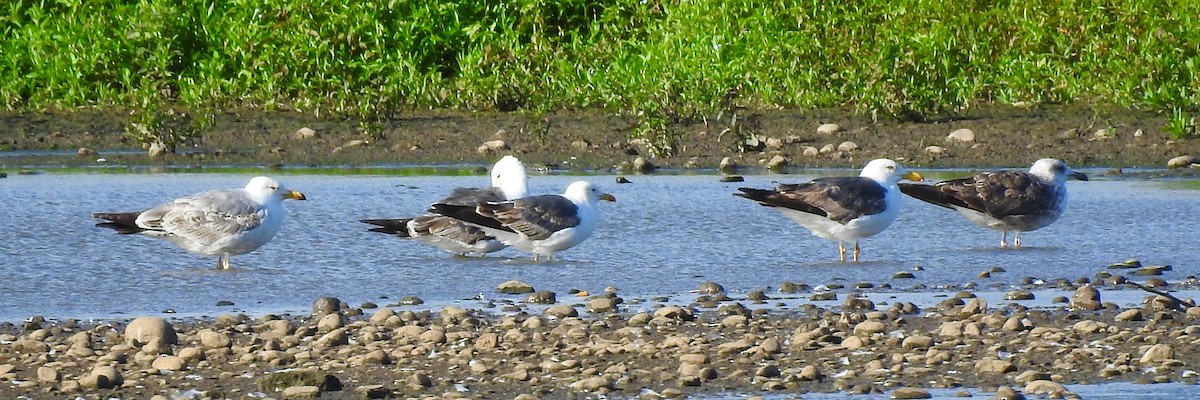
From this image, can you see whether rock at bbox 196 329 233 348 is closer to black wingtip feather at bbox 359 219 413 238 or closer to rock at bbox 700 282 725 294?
rock at bbox 700 282 725 294

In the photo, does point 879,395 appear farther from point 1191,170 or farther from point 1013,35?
point 1013,35

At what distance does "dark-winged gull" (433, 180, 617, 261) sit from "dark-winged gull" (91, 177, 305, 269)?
0.81m

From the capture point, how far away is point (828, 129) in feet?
48.9

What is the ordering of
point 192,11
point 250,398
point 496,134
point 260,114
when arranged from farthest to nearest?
point 192,11 → point 260,114 → point 496,134 → point 250,398

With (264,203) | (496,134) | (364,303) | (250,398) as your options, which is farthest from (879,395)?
(496,134)

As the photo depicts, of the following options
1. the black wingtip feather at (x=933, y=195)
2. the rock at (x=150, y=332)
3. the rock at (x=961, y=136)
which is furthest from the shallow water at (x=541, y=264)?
the rock at (x=961, y=136)

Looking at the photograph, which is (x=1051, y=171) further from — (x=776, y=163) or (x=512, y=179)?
(x=776, y=163)

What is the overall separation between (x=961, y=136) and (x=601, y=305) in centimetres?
779

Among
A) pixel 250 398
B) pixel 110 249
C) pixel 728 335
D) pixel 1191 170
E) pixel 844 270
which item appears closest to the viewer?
pixel 250 398

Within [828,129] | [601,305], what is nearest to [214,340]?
[601,305]

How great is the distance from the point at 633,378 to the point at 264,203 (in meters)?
3.85

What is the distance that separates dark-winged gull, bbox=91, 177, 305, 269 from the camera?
29.5 feet

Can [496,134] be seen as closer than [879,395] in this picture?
No

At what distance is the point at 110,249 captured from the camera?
9461 millimetres
